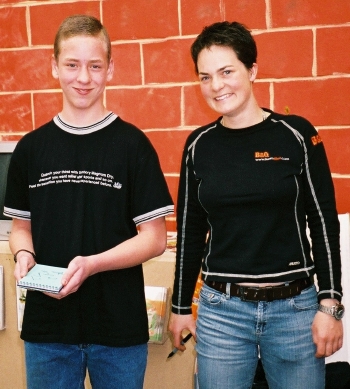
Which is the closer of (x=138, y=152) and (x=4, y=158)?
(x=138, y=152)

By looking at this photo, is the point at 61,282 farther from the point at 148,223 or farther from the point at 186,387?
the point at 186,387

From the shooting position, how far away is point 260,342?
1.37 meters

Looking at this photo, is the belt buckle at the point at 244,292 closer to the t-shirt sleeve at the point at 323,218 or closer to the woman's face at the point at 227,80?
the t-shirt sleeve at the point at 323,218

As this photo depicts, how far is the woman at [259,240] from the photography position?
4.42ft

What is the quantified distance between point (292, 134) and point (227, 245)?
13.1 inches

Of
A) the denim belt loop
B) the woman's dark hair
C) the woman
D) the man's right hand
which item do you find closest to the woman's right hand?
the woman

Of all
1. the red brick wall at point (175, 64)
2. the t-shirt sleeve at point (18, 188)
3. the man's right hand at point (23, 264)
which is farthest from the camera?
the red brick wall at point (175, 64)

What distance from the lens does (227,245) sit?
138 centimetres

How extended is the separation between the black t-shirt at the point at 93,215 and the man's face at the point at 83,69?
0.25 feet

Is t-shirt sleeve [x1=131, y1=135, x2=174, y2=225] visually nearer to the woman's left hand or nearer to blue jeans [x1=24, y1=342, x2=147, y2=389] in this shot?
blue jeans [x1=24, y1=342, x2=147, y2=389]

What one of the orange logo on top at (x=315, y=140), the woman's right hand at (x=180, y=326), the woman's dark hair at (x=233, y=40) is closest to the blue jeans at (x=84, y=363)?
the woman's right hand at (x=180, y=326)

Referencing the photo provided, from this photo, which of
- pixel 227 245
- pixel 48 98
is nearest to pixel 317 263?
pixel 227 245

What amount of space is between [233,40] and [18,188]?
2.30ft

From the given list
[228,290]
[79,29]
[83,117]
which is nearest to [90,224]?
[83,117]
